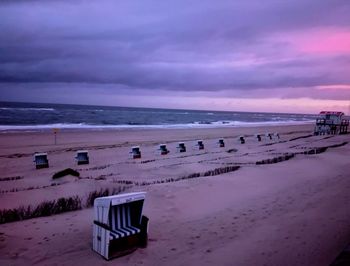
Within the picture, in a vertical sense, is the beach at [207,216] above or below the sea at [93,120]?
below

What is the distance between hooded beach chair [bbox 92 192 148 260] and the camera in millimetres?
5809

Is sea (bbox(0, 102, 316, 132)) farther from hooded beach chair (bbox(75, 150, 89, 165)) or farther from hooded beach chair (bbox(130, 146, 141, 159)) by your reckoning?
hooded beach chair (bbox(75, 150, 89, 165))

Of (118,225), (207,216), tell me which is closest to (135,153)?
(207,216)

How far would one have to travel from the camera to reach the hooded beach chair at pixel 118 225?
581 cm

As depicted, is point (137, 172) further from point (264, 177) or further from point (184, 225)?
point (184, 225)

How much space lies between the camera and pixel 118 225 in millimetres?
6258

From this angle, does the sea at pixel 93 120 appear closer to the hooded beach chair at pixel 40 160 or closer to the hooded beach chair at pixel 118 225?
the hooded beach chair at pixel 40 160

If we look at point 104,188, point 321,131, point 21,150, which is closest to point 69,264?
point 104,188

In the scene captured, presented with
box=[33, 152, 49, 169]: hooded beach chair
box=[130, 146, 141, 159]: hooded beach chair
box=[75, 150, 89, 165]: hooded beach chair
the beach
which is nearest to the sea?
box=[130, 146, 141, 159]: hooded beach chair

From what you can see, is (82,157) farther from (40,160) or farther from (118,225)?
(118,225)

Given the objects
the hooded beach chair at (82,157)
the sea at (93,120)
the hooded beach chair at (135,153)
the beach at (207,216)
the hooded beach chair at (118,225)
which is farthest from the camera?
the sea at (93,120)

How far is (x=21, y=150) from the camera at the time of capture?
2169 centimetres

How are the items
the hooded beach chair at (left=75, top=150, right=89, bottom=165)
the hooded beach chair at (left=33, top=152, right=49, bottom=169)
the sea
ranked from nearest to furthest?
the hooded beach chair at (left=33, top=152, right=49, bottom=169)
the hooded beach chair at (left=75, top=150, right=89, bottom=165)
the sea

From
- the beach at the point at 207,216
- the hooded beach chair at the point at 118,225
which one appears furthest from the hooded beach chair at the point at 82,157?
the hooded beach chair at the point at 118,225
